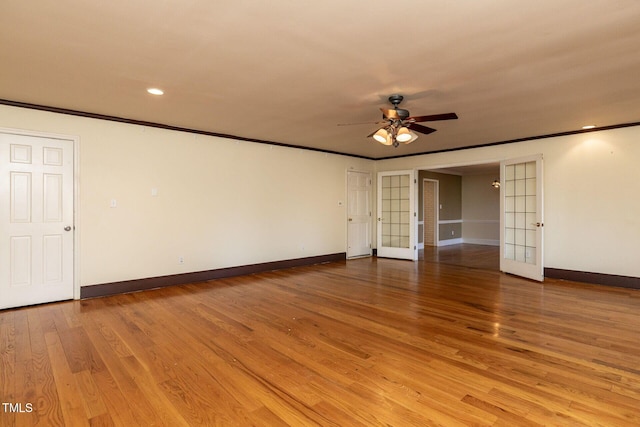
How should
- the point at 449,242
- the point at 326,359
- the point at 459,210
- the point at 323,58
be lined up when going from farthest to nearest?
the point at 459,210 < the point at 449,242 < the point at 323,58 < the point at 326,359

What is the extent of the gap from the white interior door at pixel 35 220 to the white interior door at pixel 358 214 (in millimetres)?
5354

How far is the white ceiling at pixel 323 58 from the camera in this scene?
2207 millimetres

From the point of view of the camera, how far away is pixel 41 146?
425 centimetres

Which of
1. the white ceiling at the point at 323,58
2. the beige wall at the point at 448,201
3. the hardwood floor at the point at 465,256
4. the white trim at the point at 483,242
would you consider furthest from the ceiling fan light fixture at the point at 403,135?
the white trim at the point at 483,242

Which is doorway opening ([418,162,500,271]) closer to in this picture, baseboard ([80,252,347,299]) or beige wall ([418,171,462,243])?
beige wall ([418,171,462,243])

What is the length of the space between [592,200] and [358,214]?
4.44 m

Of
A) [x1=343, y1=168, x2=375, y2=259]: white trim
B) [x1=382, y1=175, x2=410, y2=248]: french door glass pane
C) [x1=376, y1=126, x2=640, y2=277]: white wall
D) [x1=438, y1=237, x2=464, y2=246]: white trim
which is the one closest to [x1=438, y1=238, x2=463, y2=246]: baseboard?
[x1=438, y1=237, x2=464, y2=246]: white trim

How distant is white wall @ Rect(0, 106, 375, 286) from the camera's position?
458 cm

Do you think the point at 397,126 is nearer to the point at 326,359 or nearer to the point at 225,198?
the point at 326,359

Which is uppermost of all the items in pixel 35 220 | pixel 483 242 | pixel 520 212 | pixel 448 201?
pixel 448 201

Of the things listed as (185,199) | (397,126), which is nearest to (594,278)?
(397,126)

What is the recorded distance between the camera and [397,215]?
8078mm

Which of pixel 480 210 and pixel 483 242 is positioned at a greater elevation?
pixel 480 210

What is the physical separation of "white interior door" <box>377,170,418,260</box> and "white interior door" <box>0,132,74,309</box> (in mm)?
6220
